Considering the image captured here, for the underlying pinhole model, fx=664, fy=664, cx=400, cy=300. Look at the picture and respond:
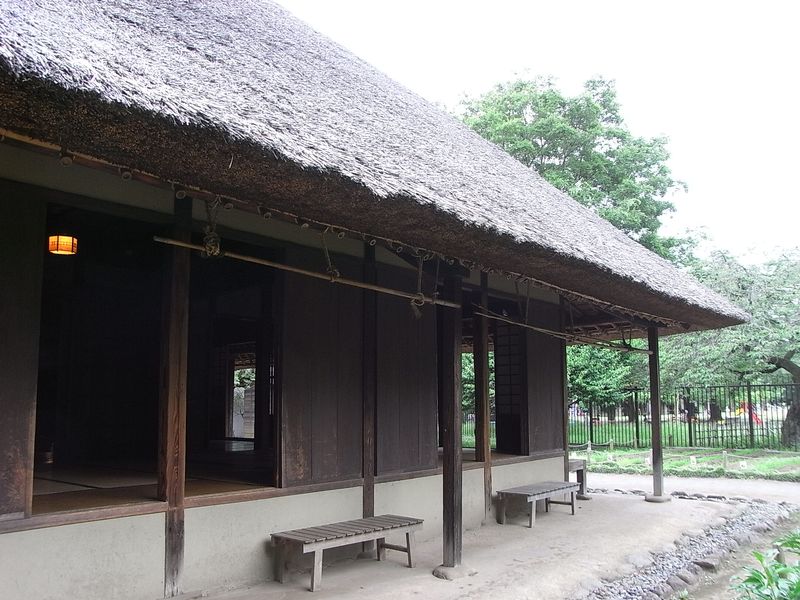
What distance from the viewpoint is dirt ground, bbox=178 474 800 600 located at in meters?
4.55

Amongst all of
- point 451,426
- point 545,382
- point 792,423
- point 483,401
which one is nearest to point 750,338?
point 792,423

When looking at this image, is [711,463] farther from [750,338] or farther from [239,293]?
[239,293]

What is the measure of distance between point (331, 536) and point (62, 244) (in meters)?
2.93

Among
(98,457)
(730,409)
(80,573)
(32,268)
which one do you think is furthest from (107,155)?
(730,409)

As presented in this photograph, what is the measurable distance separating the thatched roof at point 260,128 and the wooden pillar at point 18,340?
106cm

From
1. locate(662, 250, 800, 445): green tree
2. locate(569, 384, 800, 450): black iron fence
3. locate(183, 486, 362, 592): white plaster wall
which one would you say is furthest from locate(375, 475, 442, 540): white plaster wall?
locate(662, 250, 800, 445): green tree

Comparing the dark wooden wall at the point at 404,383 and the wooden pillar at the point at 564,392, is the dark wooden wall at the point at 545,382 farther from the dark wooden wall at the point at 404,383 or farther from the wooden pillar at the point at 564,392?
the dark wooden wall at the point at 404,383

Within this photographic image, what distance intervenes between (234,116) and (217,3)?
405 centimetres

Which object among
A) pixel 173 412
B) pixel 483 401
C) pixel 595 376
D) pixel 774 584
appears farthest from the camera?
pixel 595 376

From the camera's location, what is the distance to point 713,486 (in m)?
11.4

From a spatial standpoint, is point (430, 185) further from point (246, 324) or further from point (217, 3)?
point (246, 324)

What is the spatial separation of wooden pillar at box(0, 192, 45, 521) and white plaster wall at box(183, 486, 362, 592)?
3.62 ft

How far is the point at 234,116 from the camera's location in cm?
307

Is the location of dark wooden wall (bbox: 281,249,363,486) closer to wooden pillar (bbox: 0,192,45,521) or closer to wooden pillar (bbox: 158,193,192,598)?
wooden pillar (bbox: 158,193,192,598)
